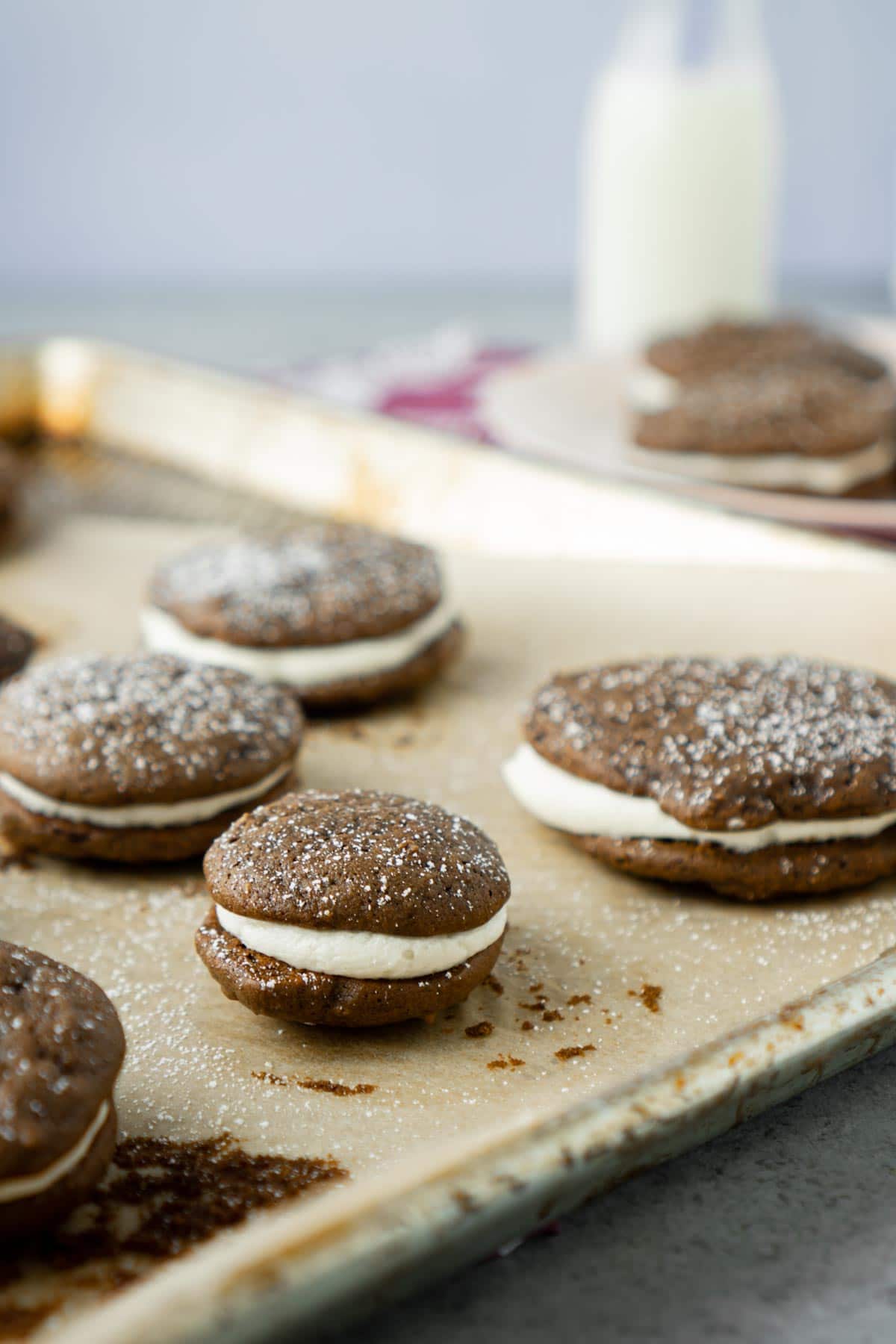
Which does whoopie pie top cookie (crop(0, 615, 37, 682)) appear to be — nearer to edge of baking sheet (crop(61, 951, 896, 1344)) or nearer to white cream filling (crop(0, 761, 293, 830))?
white cream filling (crop(0, 761, 293, 830))

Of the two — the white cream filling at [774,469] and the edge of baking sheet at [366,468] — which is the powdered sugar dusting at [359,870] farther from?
the white cream filling at [774,469]

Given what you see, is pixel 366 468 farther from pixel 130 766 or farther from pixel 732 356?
pixel 130 766

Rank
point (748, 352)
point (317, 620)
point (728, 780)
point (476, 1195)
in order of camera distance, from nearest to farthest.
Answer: point (476, 1195) → point (728, 780) → point (317, 620) → point (748, 352)

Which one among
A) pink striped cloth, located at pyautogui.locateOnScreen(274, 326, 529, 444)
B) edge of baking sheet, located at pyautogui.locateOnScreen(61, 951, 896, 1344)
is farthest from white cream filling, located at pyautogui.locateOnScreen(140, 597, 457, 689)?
pink striped cloth, located at pyautogui.locateOnScreen(274, 326, 529, 444)

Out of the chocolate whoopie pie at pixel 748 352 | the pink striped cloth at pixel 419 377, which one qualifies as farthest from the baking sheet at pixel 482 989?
the pink striped cloth at pixel 419 377

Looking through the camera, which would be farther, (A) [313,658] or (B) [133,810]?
(A) [313,658]

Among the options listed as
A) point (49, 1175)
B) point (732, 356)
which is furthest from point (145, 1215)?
point (732, 356)
